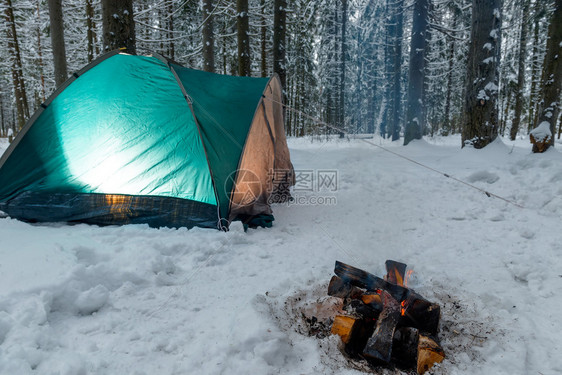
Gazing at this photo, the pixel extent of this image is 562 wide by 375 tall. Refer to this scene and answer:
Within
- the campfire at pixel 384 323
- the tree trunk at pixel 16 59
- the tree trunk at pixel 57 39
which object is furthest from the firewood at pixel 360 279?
the tree trunk at pixel 16 59

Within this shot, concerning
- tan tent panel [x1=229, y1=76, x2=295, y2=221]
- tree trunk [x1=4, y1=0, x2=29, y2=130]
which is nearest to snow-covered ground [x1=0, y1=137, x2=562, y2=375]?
tan tent panel [x1=229, y1=76, x2=295, y2=221]

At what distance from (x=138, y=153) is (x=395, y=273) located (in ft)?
12.1

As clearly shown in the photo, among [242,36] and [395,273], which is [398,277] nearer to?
[395,273]

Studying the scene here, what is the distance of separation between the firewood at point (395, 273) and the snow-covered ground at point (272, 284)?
6.4 inches

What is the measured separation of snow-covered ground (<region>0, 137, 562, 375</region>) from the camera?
5.70ft

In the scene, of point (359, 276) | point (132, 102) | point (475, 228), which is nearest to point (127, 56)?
point (132, 102)

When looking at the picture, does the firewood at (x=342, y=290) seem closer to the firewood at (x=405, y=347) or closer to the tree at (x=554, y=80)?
the firewood at (x=405, y=347)

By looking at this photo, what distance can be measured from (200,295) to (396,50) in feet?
60.2

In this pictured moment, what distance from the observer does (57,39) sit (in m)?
Answer: 9.38

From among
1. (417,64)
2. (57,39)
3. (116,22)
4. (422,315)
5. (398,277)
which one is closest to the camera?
(422,315)

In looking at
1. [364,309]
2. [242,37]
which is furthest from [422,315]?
[242,37]

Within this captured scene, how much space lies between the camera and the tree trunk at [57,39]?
919cm

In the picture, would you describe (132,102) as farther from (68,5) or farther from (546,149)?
(68,5)

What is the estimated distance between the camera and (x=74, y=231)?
3.52 meters
